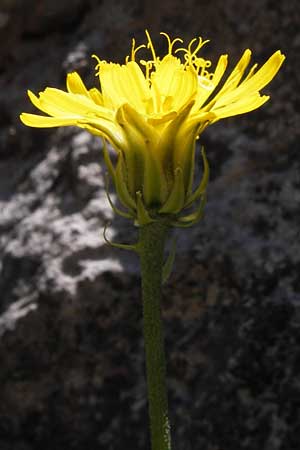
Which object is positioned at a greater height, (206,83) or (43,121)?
(206,83)

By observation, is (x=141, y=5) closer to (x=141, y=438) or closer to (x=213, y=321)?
(x=213, y=321)

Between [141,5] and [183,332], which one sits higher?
[141,5]

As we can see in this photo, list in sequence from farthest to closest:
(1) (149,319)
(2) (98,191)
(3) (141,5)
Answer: (3) (141,5) < (2) (98,191) < (1) (149,319)

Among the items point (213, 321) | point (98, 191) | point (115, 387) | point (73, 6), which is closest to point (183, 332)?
point (213, 321)

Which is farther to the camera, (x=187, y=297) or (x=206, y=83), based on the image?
(x=187, y=297)

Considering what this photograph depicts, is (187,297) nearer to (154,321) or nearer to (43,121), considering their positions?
(154,321)

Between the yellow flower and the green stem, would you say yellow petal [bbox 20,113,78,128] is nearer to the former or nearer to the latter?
the yellow flower

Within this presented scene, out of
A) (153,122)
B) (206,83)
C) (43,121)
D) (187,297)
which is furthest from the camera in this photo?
(187,297)

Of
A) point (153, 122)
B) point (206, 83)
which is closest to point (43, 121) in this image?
point (153, 122)
